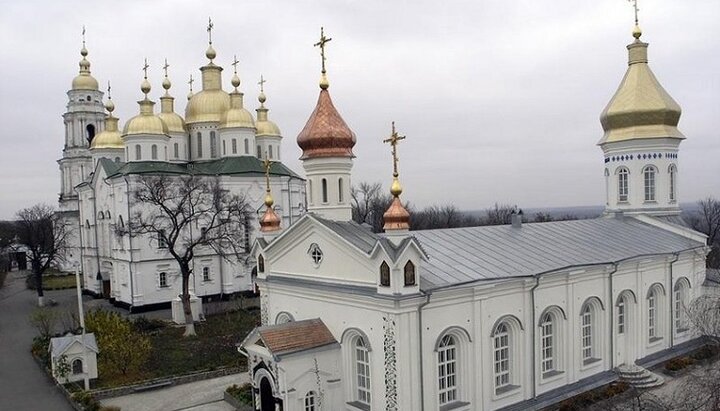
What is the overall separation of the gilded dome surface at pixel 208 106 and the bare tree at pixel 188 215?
567cm

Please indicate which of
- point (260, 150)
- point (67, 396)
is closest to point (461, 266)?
point (67, 396)

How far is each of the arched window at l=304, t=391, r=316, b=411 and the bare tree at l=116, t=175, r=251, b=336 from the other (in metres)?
14.0

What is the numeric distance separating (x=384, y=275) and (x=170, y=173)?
81.4ft

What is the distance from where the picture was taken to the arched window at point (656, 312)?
20.1 meters

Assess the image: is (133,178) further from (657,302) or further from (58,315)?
(657,302)

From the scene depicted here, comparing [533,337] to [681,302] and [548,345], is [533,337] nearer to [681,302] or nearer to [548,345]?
[548,345]

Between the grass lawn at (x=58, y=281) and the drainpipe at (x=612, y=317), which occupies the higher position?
the drainpipe at (x=612, y=317)

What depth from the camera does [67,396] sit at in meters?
18.9

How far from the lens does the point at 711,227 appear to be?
47.8 m

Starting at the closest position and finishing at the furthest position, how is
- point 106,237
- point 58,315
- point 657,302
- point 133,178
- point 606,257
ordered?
point 606,257
point 657,302
point 58,315
point 133,178
point 106,237

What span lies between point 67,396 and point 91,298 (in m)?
23.2

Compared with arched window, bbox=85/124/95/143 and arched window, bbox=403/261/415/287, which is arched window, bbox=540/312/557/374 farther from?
arched window, bbox=85/124/95/143

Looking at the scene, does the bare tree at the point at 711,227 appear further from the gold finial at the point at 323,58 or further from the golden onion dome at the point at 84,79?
the golden onion dome at the point at 84,79

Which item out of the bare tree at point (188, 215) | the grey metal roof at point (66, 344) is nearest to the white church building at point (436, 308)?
the grey metal roof at point (66, 344)
